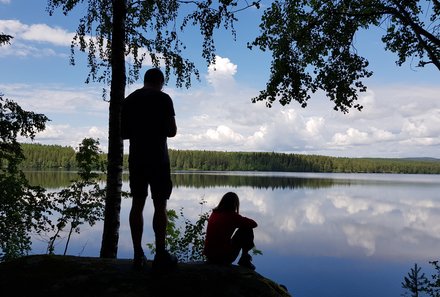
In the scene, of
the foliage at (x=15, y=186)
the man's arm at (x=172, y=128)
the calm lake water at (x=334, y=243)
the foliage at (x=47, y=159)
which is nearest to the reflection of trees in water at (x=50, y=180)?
the calm lake water at (x=334, y=243)

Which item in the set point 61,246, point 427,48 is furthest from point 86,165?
point 61,246

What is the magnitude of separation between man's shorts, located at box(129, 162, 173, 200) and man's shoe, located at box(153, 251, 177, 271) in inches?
29.7

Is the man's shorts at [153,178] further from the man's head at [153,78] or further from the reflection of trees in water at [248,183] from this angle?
the reflection of trees in water at [248,183]

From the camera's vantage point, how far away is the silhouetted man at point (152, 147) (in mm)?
4988

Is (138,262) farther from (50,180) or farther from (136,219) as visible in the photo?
(50,180)

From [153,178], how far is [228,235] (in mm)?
1462

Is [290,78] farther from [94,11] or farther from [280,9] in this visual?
[94,11]

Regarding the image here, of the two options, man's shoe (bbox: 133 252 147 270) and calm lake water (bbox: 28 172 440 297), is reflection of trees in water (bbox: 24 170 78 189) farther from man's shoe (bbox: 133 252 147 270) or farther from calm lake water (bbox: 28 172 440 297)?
man's shoe (bbox: 133 252 147 270)

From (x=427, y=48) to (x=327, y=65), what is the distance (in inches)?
125

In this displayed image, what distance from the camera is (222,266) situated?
536cm

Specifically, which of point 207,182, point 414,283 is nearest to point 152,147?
point 414,283

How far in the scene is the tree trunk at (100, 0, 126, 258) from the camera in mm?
8117

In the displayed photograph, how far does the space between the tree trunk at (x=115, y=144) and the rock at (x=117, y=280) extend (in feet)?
9.20

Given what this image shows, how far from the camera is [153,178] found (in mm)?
5008
